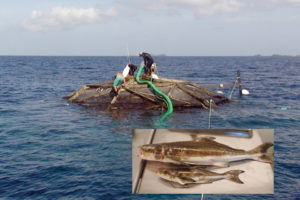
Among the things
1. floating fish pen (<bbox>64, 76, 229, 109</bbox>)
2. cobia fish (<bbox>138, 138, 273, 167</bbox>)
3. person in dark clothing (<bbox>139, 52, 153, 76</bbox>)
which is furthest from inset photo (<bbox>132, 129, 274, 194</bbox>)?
person in dark clothing (<bbox>139, 52, 153, 76</bbox>)

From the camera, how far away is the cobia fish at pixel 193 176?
16.8 ft

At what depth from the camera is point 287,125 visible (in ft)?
59.0

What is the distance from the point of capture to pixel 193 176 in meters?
5.17

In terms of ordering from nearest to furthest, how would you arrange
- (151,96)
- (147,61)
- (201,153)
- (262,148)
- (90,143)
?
(262,148) → (201,153) → (90,143) → (151,96) → (147,61)

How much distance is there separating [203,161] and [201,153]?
0.50ft

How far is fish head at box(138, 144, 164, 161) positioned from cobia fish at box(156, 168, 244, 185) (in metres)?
0.22

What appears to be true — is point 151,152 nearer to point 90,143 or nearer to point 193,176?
point 193,176

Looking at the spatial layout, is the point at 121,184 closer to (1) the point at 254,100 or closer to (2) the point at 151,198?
(2) the point at 151,198

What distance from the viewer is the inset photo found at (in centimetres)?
508

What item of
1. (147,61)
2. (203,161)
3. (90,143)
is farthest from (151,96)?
(203,161)

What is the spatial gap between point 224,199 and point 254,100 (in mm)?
18888

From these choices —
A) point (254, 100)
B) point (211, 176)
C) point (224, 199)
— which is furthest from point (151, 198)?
point (254, 100)

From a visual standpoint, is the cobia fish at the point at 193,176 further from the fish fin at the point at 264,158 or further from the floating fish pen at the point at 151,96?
the floating fish pen at the point at 151,96

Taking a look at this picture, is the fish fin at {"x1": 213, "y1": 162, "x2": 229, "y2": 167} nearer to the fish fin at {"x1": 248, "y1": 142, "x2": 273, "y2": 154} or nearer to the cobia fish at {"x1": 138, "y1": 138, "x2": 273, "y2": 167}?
the cobia fish at {"x1": 138, "y1": 138, "x2": 273, "y2": 167}
